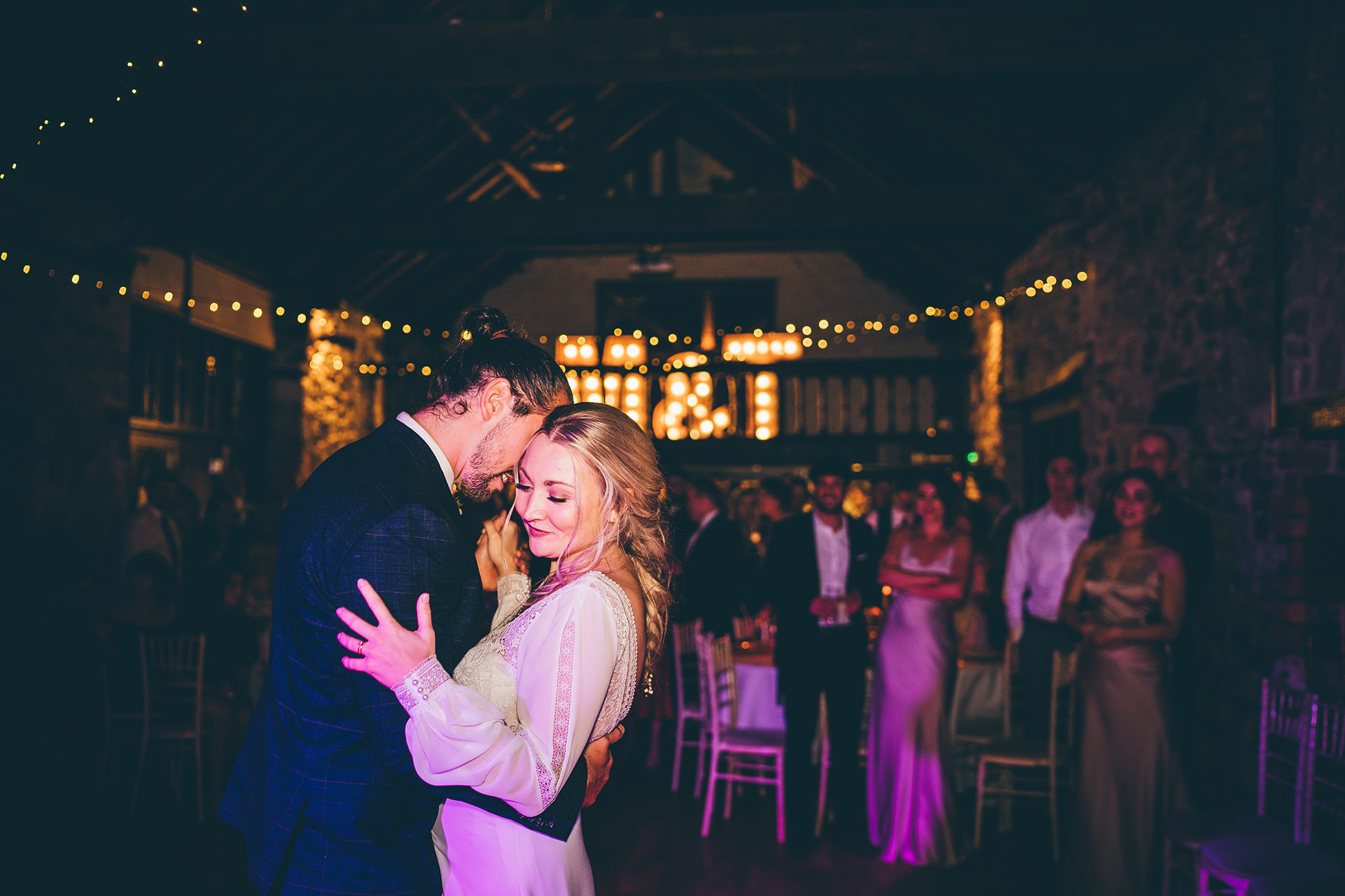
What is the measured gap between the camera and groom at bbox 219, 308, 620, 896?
133cm

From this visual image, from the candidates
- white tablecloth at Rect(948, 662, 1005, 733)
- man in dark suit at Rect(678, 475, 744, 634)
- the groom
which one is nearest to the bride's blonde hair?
the groom

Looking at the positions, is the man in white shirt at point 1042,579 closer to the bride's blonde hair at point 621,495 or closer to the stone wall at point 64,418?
the bride's blonde hair at point 621,495

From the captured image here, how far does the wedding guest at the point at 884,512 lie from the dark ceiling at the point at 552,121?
2509 millimetres

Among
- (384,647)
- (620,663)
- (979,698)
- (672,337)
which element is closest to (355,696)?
(384,647)

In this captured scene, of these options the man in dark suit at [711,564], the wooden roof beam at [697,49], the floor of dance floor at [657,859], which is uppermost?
the wooden roof beam at [697,49]

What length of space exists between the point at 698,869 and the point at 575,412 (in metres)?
2.98

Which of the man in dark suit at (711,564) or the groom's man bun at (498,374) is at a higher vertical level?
the groom's man bun at (498,374)

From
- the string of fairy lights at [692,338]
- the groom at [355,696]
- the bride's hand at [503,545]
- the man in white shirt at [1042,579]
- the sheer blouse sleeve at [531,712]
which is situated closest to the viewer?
the sheer blouse sleeve at [531,712]

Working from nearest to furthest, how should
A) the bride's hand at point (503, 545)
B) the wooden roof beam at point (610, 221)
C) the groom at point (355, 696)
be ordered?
A: the groom at point (355, 696) < the bride's hand at point (503, 545) < the wooden roof beam at point (610, 221)

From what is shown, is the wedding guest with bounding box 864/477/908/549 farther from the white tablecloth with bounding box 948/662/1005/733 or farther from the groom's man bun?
the groom's man bun

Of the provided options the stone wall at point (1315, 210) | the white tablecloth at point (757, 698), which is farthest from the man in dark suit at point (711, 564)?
the stone wall at point (1315, 210)

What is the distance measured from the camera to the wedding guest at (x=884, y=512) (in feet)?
26.4

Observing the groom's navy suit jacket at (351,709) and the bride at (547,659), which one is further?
the groom's navy suit jacket at (351,709)

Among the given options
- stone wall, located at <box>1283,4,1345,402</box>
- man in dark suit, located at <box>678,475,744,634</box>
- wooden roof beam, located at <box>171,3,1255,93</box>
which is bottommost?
man in dark suit, located at <box>678,475,744,634</box>
